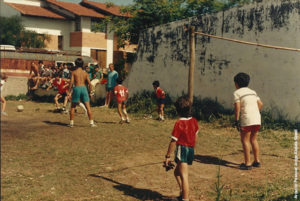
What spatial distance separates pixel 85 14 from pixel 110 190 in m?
22.0

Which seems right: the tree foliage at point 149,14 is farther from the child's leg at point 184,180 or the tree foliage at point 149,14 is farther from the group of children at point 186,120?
the child's leg at point 184,180

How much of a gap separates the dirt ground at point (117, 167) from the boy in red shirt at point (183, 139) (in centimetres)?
39

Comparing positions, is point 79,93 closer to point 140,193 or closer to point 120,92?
point 120,92

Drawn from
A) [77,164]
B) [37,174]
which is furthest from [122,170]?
[37,174]

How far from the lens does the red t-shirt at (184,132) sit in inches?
137

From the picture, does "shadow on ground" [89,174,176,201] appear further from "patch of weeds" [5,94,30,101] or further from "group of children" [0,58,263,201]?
"patch of weeds" [5,94,30,101]

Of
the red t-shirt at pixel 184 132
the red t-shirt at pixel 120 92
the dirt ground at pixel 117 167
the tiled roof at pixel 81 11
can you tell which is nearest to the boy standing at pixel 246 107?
the dirt ground at pixel 117 167

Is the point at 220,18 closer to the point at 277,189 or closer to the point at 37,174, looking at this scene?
the point at 277,189

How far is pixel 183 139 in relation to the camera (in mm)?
3533

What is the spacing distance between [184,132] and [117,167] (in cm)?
150

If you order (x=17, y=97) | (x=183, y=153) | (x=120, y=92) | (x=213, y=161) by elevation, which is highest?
(x=17, y=97)

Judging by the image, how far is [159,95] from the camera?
333 inches

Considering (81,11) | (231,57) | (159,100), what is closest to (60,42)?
(81,11)

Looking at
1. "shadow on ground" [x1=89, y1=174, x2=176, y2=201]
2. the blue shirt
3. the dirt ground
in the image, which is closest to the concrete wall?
the blue shirt
